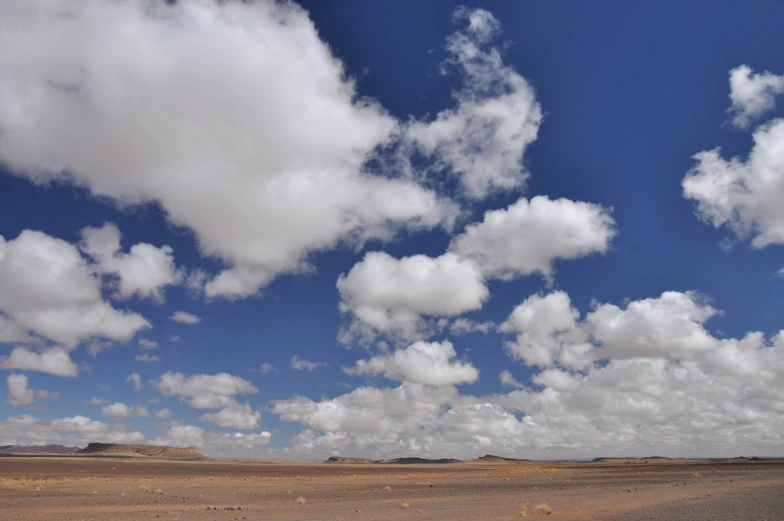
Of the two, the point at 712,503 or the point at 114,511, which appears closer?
the point at 114,511

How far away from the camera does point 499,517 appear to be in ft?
93.6

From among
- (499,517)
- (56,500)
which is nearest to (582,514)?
(499,517)

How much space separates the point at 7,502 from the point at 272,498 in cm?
1704

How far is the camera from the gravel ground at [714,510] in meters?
27.9

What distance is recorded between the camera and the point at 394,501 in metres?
39.0

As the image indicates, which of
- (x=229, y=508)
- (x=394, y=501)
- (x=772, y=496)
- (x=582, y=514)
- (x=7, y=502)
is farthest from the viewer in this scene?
(x=772, y=496)

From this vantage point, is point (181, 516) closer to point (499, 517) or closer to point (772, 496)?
point (499, 517)

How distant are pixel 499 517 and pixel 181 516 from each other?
16.5 metres

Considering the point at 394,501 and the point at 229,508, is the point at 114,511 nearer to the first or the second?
the point at 229,508

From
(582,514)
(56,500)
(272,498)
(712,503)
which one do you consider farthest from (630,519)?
(56,500)

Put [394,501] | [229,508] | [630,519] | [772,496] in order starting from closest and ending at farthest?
[630,519] < [229,508] < [394,501] < [772,496]

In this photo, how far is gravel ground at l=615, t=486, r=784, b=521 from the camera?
91.6ft

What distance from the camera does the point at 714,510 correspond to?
32.1m

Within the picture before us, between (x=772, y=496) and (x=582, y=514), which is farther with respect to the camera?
(x=772, y=496)
